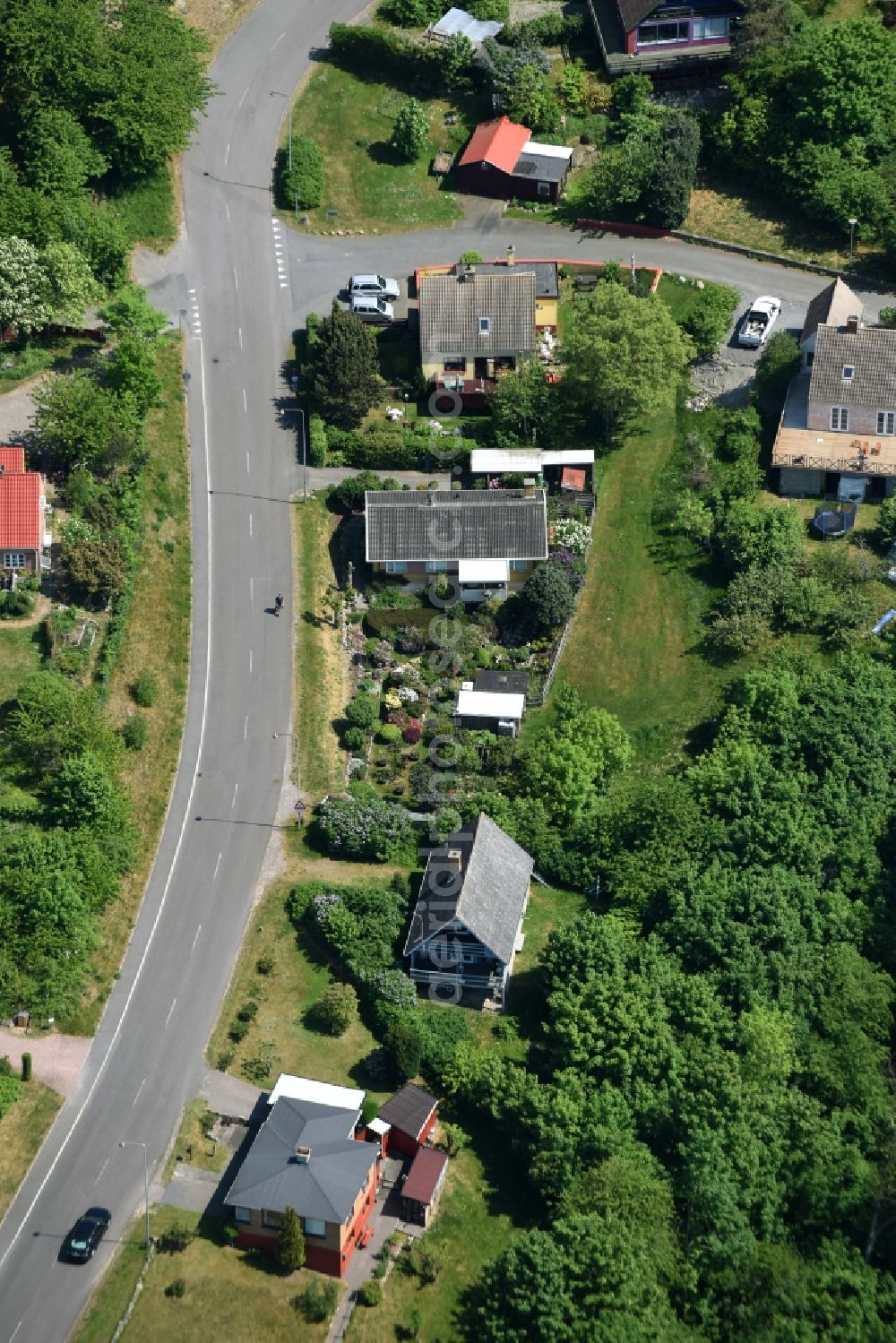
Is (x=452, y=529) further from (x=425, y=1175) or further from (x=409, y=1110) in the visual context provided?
(x=425, y=1175)

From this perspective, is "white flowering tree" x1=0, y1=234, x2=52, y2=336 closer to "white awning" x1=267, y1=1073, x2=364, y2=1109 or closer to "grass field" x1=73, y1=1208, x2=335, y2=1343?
"white awning" x1=267, y1=1073, x2=364, y2=1109

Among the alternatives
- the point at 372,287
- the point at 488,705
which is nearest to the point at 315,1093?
the point at 488,705

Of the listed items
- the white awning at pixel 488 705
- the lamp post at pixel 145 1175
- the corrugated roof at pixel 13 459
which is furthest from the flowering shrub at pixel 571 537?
the lamp post at pixel 145 1175

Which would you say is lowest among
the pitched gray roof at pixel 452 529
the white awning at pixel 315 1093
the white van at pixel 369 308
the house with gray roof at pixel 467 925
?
the white awning at pixel 315 1093

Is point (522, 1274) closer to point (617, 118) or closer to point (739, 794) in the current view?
point (739, 794)

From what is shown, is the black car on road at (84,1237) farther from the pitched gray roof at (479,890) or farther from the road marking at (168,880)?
the pitched gray roof at (479,890)

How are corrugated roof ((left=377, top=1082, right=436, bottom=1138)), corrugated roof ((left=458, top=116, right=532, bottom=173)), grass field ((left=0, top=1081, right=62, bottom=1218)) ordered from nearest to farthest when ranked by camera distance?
grass field ((left=0, top=1081, right=62, bottom=1218)), corrugated roof ((left=377, top=1082, right=436, bottom=1138)), corrugated roof ((left=458, top=116, right=532, bottom=173))

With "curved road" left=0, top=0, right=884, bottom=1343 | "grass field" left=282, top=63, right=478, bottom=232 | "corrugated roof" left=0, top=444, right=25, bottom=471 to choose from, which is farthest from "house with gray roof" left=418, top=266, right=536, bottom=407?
"corrugated roof" left=0, top=444, right=25, bottom=471
